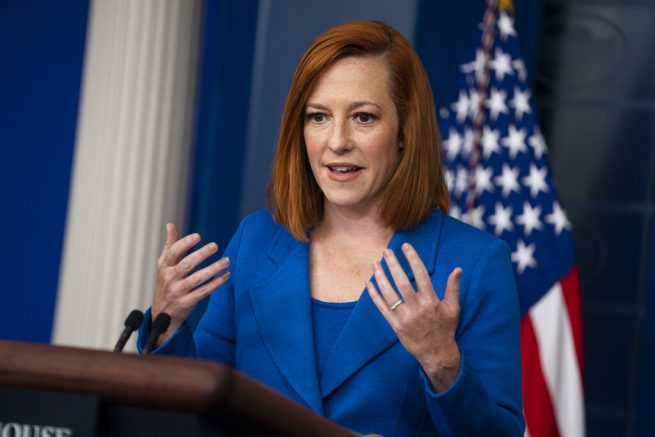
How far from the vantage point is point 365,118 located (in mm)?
2076

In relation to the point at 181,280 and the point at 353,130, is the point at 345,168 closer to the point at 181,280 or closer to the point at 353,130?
the point at 353,130

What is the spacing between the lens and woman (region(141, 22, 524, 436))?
191 centimetres

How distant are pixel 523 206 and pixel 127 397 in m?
2.68

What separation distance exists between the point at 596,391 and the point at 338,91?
2.73 metres

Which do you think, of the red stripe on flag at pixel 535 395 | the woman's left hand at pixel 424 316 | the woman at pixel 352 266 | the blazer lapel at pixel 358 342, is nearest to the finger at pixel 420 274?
the woman's left hand at pixel 424 316

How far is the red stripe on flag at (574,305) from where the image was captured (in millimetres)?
3582

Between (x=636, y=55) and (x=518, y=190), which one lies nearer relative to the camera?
(x=518, y=190)

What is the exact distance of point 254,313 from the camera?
82.0 inches

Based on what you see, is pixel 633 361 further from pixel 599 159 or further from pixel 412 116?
pixel 412 116

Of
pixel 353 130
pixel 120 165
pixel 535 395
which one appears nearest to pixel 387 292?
pixel 353 130

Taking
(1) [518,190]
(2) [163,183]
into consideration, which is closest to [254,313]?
(1) [518,190]

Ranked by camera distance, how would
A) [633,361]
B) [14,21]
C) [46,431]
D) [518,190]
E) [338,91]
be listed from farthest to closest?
[14,21], [633,361], [518,190], [338,91], [46,431]

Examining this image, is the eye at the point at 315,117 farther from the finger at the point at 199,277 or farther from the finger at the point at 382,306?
the finger at the point at 382,306

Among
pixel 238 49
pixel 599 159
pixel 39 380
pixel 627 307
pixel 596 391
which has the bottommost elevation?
pixel 596 391
